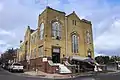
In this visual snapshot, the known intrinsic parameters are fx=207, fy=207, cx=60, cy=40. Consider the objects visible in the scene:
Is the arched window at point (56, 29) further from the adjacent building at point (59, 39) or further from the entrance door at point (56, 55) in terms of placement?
the entrance door at point (56, 55)

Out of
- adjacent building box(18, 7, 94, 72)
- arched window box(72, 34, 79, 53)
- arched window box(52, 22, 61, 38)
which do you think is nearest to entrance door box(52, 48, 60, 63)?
adjacent building box(18, 7, 94, 72)

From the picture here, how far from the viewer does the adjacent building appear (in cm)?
3975

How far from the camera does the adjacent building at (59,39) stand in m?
39.8

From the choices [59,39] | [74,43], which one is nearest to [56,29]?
[59,39]

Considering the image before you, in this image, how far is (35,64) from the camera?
42.6 meters

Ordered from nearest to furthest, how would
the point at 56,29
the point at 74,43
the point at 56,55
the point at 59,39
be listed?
the point at 56,55 → the point at 59,39 → the point at 56,29 → the point at 74,43

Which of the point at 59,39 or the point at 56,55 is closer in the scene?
the point at 56,55

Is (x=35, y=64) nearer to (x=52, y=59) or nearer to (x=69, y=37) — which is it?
(x=52, y=59)

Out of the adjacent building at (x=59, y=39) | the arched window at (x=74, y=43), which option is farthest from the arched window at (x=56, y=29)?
the arched window at (x=74, y=43)

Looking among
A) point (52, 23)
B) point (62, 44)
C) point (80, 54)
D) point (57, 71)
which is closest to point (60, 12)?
point (52, 23)

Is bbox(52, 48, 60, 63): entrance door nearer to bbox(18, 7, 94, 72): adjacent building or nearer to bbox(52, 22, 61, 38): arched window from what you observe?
bbox(18, 7, 94, 72): adjacent building

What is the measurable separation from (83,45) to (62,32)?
6442 millimetres

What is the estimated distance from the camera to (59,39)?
41344 mm

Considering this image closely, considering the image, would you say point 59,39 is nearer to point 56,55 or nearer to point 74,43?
point 56,55
